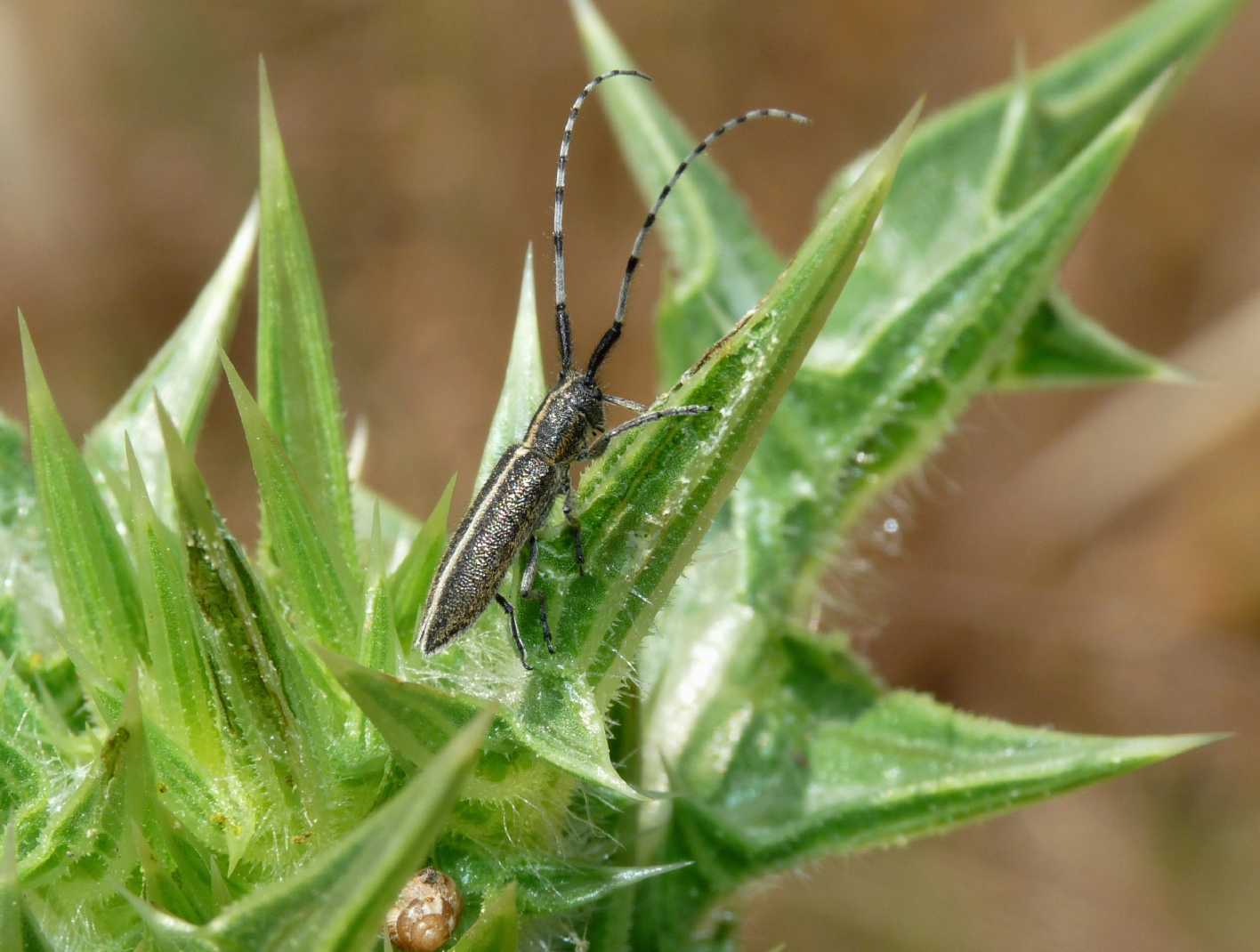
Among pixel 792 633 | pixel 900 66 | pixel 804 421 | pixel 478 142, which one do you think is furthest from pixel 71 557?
pixel 900 66

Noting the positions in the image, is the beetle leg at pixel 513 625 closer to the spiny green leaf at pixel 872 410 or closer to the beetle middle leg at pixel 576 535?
the beetle middle leg at pixel 576 535

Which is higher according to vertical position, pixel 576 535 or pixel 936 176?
pixel 936 176

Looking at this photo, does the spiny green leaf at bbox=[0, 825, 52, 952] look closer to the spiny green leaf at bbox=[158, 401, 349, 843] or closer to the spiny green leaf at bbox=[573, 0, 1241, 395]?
the spiny green leaf at bbox=[158, 401, 349, 843]

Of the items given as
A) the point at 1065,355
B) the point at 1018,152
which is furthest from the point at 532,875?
the point at 1018,152

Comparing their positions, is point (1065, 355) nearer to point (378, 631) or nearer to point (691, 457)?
point (691, 457)

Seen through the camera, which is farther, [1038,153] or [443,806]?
[1038,153]

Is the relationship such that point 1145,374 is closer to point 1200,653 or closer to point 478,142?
point 1200,653
